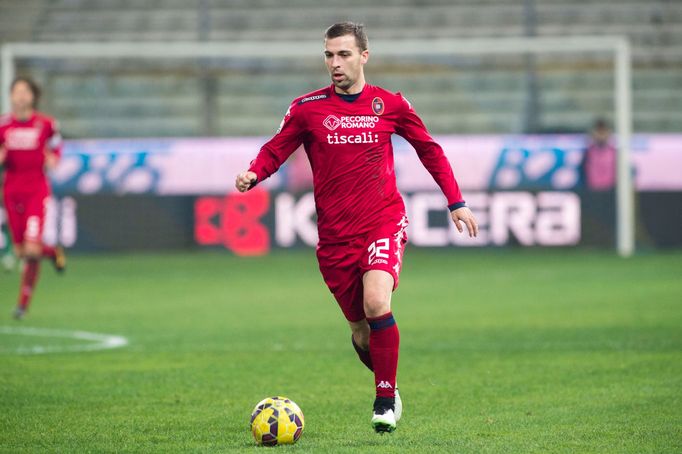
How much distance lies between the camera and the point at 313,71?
24266 millimetres

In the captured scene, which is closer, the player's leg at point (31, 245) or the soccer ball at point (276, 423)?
the soccer ball at point (276, 423)

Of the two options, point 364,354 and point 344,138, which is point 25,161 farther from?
point 344,138

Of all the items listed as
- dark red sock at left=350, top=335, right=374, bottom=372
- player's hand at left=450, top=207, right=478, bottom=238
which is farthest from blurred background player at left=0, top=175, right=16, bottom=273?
player's hand at left=450, top=207, right=478, bottom=238

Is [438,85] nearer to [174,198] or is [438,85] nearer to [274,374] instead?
[174,198]

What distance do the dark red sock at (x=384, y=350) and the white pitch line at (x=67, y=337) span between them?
14.2 feet

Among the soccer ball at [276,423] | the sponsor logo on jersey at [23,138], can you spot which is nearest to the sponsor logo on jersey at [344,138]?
the soccer ball at [276,423]

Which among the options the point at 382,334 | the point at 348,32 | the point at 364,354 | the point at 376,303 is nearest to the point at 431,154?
the point at 348,32

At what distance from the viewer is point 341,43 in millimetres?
6297

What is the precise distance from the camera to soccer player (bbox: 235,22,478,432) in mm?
6297

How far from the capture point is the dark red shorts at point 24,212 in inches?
510

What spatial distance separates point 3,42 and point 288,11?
569 cm

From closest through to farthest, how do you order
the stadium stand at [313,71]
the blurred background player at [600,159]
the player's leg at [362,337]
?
the player's leg at [362,337]
the blurred background player at [600,159]
the stadium stand at [313,71]

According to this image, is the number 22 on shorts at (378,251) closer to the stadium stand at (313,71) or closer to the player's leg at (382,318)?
the player's leg at (382,318)

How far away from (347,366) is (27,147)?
5.67 meters
